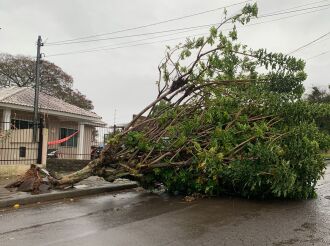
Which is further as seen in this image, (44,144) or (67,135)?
(67,135)

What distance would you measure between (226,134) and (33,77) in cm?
3618

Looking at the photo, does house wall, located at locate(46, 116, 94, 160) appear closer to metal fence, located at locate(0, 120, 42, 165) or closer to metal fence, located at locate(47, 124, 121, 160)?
metal fence, located at locate(47, 124, 121, 160)

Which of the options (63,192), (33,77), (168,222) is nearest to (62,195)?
(63,192)

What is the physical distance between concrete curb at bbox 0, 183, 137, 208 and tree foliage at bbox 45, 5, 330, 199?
1.62 feet

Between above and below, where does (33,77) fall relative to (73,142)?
above

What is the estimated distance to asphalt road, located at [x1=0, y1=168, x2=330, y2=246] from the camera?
5.62m

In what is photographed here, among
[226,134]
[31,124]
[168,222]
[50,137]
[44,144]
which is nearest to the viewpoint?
[168,222]

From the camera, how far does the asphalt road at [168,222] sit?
5621 millimetres

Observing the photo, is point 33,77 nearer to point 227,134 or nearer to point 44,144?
point 44,144

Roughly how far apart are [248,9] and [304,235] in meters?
6.63

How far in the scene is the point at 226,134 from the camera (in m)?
9.20

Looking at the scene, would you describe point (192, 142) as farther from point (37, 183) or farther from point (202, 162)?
point (37, 183)

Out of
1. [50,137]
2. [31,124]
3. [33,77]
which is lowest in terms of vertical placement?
[50,137]

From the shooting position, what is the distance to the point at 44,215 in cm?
757
